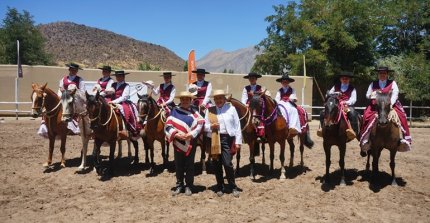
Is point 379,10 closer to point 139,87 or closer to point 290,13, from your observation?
point 290,13

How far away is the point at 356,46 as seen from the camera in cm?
2617

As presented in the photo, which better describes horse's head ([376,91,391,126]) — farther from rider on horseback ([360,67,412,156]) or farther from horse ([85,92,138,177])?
horse ([85,92,138,177])

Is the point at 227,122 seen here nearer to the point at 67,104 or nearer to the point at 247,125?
the point at 247,125

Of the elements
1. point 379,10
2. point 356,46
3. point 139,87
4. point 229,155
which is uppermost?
point 379,10

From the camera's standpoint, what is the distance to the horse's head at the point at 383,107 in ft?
22.8

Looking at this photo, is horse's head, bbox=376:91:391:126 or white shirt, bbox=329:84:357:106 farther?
white shirt, bbox=329:84:357:106

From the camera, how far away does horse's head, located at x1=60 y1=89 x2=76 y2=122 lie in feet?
26.2

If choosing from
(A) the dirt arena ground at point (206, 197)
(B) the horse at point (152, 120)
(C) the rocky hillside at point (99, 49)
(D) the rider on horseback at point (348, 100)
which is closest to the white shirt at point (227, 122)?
(A) the dirt arena ground at point (206, 197)

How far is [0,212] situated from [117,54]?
2105 inches

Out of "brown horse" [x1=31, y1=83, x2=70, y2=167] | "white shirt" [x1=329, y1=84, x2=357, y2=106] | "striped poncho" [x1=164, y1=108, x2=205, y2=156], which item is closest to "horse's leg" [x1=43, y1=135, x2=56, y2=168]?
"brown horse" [x1=31, y1=83, x2=70, y2=167]

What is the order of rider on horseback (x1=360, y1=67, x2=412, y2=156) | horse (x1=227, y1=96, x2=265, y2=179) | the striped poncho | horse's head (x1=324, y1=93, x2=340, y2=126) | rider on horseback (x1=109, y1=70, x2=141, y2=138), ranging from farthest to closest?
rider on horseback (x1=109, y1=70, x2=141, y2=138) → horse (x1=227, y1=96, x2=265, y2=179) → rider on horseback (x1=360, y1=67, x2=412, y2=156) → horse's head (x1=324, y1=93, x2=340, y2=126) → the striped poncho

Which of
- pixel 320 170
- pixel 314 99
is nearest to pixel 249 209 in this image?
pixel 320 170

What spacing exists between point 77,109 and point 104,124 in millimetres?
762

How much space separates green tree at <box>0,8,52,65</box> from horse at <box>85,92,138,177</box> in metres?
28.4
